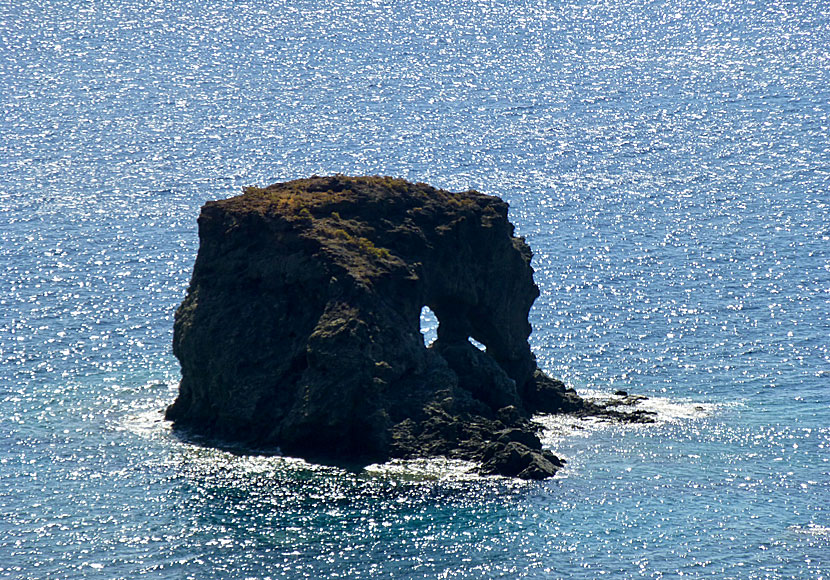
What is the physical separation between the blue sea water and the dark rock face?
277cm

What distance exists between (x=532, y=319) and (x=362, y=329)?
1452 inches

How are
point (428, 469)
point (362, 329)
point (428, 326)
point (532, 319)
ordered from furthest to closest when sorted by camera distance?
point (532, 319), point (428, 326), point (362, 329), point (428, 469)

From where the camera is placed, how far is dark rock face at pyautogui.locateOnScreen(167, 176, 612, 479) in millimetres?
→ 77688

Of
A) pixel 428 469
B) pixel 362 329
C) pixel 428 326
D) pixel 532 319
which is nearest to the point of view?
pixel 428 469

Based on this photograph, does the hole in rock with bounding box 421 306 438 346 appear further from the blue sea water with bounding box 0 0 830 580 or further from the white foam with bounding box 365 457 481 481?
the white foam with bounding box 365 457 481 481

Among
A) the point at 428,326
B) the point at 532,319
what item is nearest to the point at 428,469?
the point at 428,326

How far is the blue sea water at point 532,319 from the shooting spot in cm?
6694

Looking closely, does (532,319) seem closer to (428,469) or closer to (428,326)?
(428,326)

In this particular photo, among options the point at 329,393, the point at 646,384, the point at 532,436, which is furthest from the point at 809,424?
the point at 329,393

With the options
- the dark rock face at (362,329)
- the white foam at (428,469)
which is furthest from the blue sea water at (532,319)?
the dark rock face at (362,329)

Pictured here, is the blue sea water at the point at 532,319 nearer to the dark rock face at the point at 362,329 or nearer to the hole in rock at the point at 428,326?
the dark rock face at the point at 362,329

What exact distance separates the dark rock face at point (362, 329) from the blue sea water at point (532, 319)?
2765 mm

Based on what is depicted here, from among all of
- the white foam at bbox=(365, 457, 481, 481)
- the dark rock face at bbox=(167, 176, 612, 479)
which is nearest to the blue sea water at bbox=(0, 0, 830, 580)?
the white foam at bbox=(365, 457, 481, 481)

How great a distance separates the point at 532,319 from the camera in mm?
113250
